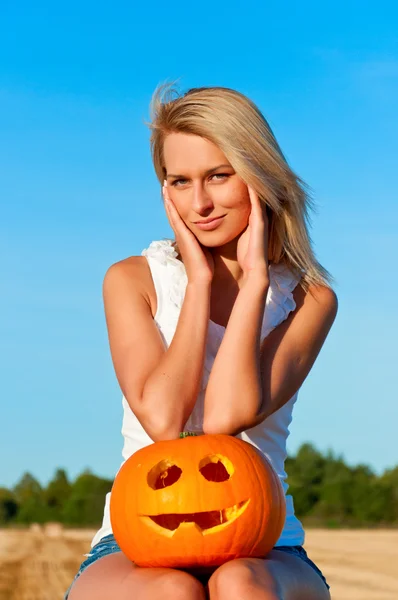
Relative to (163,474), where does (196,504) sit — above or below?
below

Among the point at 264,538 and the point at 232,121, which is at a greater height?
the point at 232,121

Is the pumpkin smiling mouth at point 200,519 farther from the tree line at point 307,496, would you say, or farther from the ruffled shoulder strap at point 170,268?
the tree line at point 307,496

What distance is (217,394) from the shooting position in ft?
13.4

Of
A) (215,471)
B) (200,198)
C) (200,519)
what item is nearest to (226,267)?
(200,198)

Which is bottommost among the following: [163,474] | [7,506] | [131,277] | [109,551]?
[109,551]

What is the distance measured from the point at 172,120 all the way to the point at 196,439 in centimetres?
162

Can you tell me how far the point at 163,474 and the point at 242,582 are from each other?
0.66m

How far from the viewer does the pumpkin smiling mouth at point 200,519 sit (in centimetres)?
370

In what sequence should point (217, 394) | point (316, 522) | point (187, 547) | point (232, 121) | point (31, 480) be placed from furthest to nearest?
point (31, 480) < point (316, 522) < point (232, 121) < point (217, 394) < point (187, 547)

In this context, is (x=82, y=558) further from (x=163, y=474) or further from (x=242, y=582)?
(x=242, y=582)

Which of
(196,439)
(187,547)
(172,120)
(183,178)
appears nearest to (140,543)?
(187,547)

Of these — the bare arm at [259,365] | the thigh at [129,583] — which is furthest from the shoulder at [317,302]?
the thigh at [129,583]

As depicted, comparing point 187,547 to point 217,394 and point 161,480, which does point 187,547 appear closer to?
point 161,480

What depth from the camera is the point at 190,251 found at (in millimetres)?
4656
